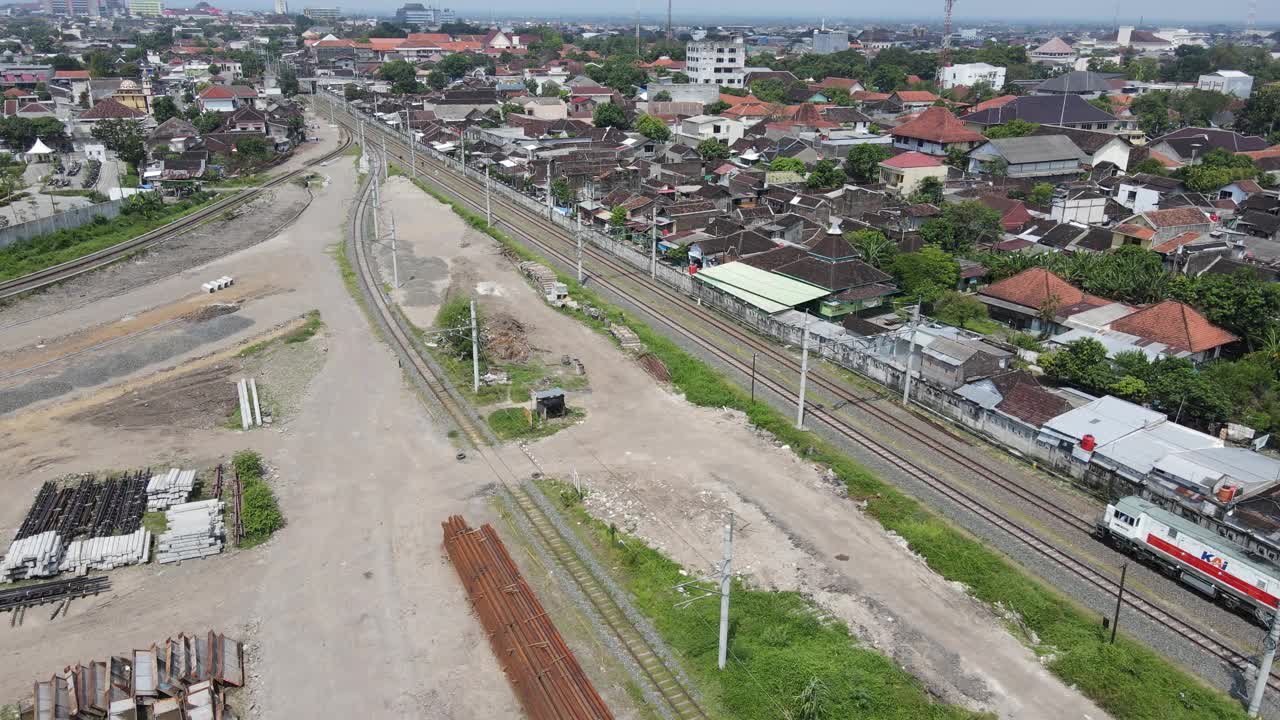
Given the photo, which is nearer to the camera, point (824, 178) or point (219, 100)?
point (824, 178)

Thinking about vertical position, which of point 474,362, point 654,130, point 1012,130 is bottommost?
point 474,362

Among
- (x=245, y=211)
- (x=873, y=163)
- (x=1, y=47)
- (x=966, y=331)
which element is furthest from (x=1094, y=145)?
(x=1, y=47)

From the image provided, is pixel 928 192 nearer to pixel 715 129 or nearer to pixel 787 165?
pixel 787 165

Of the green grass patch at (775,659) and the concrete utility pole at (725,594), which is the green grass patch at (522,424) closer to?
the green grass patch at (775,659)

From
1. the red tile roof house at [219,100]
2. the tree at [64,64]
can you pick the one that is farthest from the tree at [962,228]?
the tree at [64,64]

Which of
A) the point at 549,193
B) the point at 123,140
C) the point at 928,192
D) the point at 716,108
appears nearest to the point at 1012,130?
the point at 928,192

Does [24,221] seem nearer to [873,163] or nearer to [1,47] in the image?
[873,163]

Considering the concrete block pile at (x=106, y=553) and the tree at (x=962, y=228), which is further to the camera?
the tree at (x=962, y=228)
